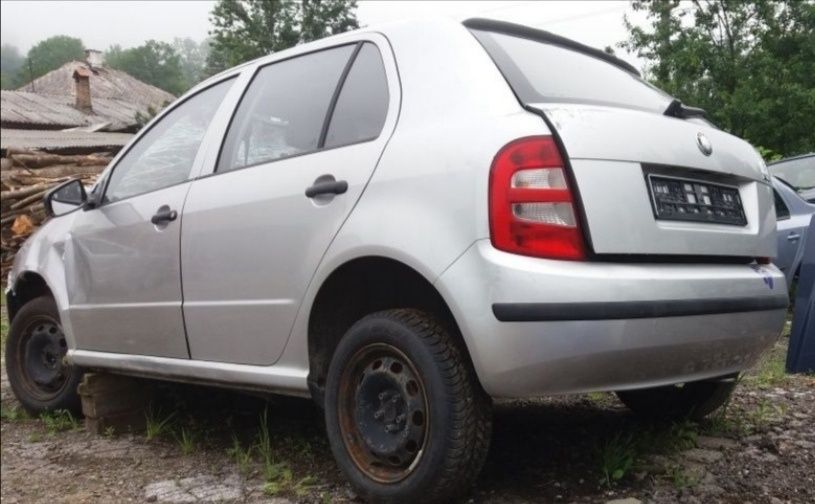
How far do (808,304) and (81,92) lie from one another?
3329 millimetres

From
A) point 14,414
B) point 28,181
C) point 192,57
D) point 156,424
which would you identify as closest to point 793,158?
point 192,57

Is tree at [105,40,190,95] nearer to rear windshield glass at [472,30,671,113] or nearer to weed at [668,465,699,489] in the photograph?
rear windshield glass at [472,30,671,113]

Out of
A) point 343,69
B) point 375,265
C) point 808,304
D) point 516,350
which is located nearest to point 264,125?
point 343,69

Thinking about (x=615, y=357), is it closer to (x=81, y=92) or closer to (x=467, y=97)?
(x=467, y=97)

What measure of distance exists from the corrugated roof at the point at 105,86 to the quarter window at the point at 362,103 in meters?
1.01

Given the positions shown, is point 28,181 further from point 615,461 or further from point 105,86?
point 615,461

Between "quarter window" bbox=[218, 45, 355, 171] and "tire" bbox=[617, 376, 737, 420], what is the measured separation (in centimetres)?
173

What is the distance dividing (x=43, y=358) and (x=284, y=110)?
2372 millimetres

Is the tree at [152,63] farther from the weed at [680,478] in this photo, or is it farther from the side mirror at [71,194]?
the weed at [680,478]

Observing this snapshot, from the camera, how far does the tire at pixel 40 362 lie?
4262 mm

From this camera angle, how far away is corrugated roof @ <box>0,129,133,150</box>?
168 inches

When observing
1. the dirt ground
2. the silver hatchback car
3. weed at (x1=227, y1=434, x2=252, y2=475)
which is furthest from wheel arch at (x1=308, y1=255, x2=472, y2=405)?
weed at (x1=227, y1=434, x2=252, y2=475)

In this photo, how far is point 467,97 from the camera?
2.43m

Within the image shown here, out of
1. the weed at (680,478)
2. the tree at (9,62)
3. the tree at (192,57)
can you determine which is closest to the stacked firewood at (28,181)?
the tree at (192,57)
